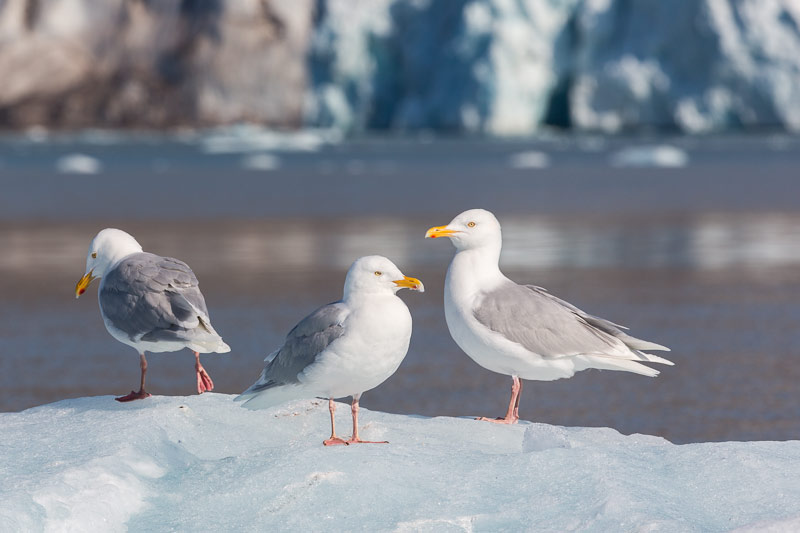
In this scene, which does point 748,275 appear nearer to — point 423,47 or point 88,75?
point 423,47

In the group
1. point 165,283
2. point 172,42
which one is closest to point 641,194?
point 165,283

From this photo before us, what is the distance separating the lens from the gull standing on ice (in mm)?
3830

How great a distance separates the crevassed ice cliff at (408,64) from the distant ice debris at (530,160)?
5.30 meters

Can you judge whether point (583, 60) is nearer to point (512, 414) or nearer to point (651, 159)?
point (651, 159)

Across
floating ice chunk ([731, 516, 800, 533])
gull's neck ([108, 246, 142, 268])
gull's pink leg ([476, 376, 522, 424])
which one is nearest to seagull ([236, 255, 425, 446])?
gull's pink leg ([476, 376, 522, 424])

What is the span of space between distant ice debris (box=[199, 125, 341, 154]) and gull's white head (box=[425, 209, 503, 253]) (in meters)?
28.6

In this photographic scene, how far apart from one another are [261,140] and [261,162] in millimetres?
12478

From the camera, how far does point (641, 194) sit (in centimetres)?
A: 1702

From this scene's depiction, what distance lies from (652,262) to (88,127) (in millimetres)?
40752

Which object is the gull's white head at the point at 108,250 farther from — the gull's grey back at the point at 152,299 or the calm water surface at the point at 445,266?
the calm water surface at the point at 445,266

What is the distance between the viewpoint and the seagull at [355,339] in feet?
11.0

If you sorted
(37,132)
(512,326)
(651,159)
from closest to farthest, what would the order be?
1. (512,326)
2. (651,159)
3. (37,132)

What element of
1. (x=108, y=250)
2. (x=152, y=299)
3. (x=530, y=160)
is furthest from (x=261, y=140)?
(x=152, y=299)

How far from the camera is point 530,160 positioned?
2625 centimetres
